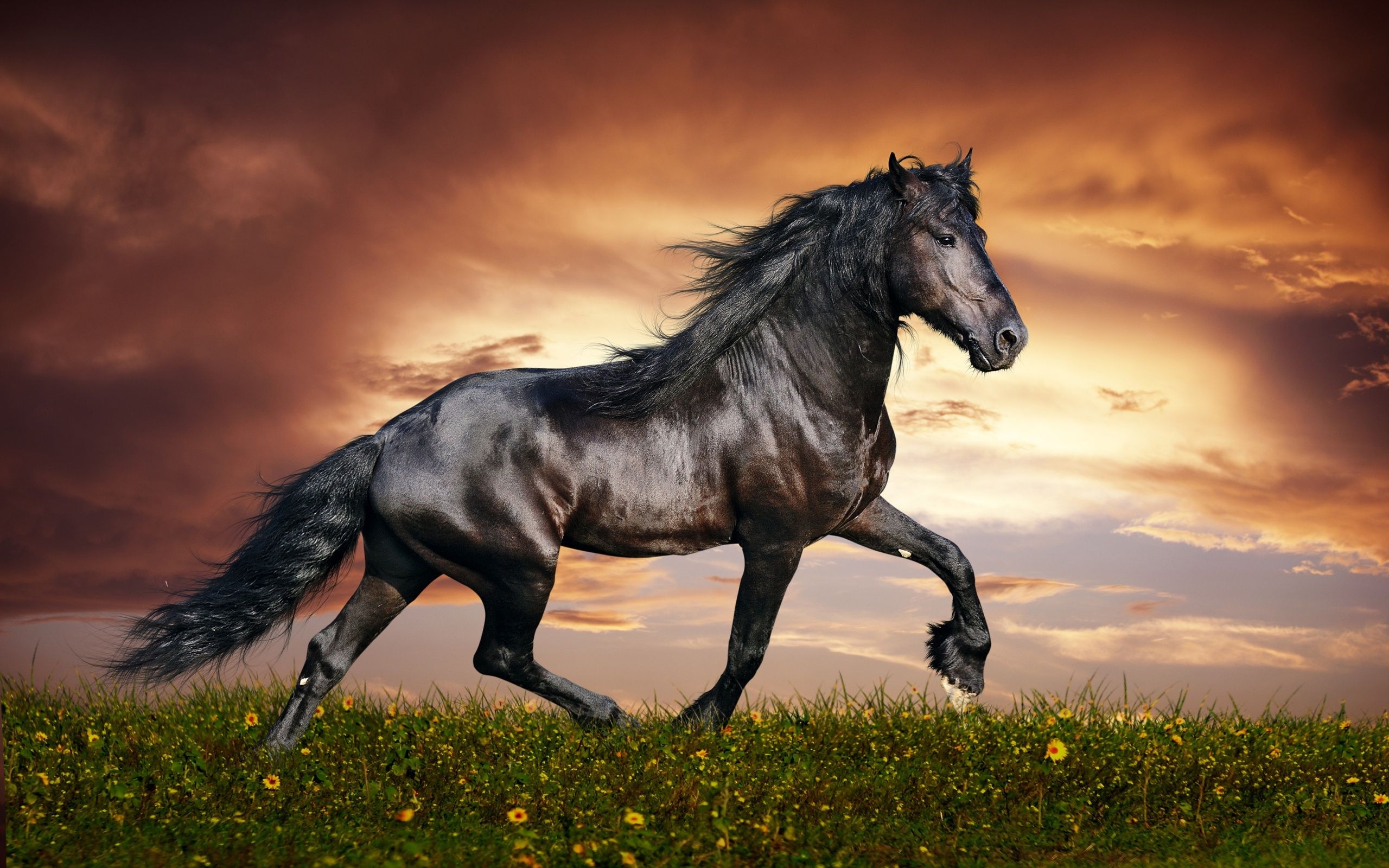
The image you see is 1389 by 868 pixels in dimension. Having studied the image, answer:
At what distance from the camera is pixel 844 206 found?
6.04m

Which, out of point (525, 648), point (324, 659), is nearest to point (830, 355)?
point (525, 648)

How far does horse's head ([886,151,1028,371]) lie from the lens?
225 inches

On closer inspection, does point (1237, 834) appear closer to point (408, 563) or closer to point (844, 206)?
point (844, 206)

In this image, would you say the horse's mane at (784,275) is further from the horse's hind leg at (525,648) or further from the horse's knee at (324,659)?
the horse's knee at (324,659)

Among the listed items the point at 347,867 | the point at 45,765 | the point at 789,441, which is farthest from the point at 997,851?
the point at 45,765

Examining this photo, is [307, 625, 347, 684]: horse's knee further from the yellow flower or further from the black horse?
the yellow flower

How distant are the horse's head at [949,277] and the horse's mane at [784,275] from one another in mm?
46

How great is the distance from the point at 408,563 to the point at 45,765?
83.1 inches

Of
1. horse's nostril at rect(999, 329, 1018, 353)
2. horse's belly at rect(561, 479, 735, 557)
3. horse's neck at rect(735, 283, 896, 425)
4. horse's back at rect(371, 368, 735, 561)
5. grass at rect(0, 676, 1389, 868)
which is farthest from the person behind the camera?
horse's neck at rect(735, 283, 896, 425)

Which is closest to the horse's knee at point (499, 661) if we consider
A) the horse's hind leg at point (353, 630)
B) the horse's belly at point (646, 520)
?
the horse's hind leg at point (353, 630)

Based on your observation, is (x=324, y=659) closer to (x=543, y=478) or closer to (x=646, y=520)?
(x=543, y=478)

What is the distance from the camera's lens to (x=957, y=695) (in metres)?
6.83

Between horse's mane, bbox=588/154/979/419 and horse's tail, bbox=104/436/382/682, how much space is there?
1476 millimetres

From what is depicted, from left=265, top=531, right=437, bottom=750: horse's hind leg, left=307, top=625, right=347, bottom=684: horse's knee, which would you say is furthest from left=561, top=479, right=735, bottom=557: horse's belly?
left=307, top=625, right=347, bottom=684: horse's knee
